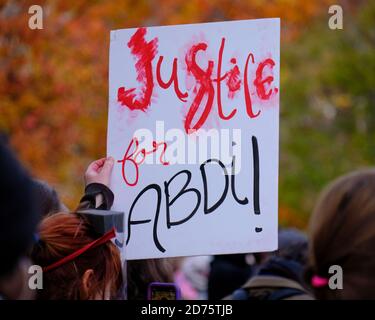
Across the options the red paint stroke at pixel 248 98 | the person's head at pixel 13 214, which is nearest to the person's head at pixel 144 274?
the red paint stroke at pixel 248 98

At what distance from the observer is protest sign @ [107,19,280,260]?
2852 millimetres

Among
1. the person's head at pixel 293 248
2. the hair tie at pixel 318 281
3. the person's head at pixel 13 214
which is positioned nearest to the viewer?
the person's head at pixel 13 214

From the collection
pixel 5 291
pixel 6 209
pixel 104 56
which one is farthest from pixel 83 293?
pixel 104 56

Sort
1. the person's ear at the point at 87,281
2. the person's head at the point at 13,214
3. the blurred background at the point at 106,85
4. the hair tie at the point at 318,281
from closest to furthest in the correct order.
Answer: the person's head at the point at 13,214
the person's ear at the point at 87,281
the hair tie at the point at 318,281
the blurred background at the point at 106,85

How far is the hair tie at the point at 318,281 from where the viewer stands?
111 inches

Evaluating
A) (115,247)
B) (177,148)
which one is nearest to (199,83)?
(177,148)

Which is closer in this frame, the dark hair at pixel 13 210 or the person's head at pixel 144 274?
the dark hair at pixel 13 210

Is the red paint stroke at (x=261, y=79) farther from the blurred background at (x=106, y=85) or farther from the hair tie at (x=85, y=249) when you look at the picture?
the blurred background at (x=106, y=85)

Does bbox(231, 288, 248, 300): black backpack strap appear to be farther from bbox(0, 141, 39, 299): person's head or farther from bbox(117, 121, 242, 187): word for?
bbox(0, 141, 39, 299): person's head

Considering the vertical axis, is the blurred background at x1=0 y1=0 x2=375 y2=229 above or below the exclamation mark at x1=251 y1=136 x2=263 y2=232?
above

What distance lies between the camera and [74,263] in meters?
2.69

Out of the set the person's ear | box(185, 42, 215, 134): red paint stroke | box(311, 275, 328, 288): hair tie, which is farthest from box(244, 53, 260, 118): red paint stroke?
the person's ear

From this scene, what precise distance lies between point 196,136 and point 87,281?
602mm

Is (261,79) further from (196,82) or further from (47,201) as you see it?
(47,201)
